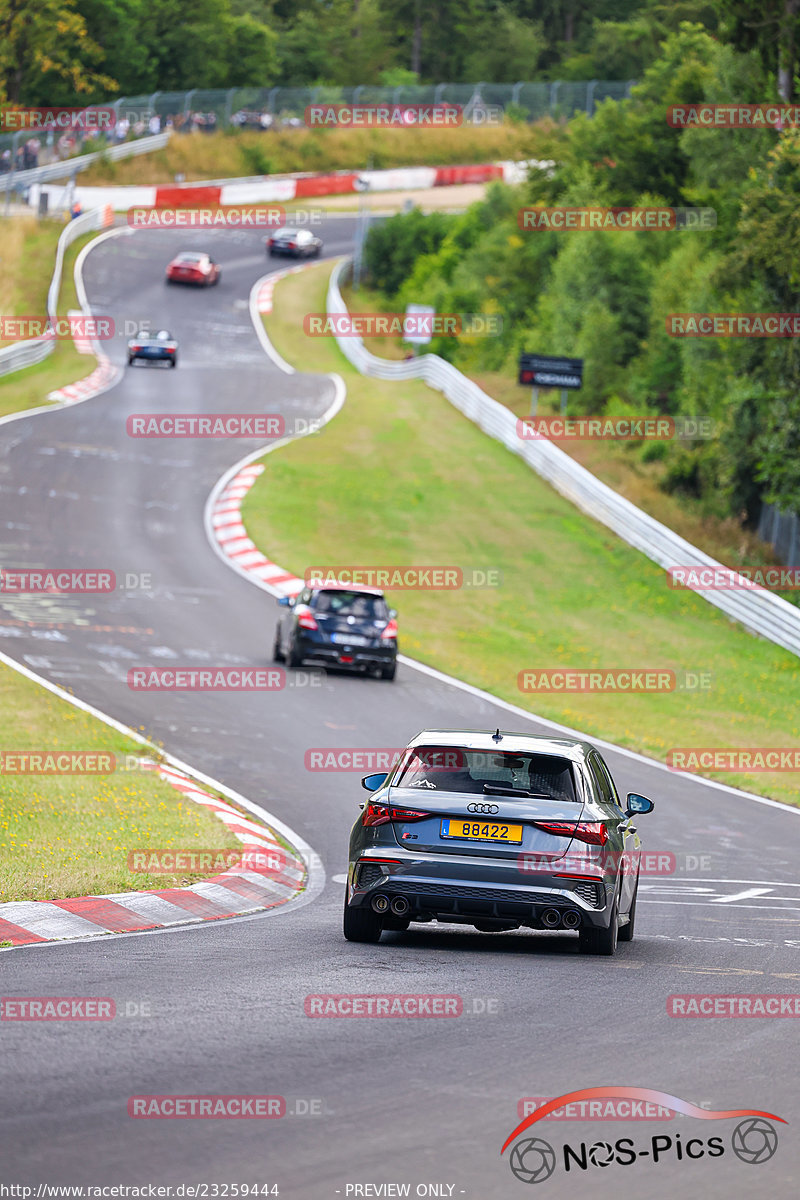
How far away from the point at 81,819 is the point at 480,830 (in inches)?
224

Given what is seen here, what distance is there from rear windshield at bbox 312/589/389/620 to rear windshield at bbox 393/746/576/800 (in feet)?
47.9

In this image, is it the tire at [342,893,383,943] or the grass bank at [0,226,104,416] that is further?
the grass bank at [0,226,104,416]

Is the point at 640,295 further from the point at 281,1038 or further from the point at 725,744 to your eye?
the point at 281,1038

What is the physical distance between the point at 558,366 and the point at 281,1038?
136ft

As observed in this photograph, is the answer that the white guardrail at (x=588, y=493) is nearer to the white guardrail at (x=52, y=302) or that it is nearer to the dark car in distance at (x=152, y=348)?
the dark car in distance at (x=152, y=348)

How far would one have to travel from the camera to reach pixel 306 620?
2436cm

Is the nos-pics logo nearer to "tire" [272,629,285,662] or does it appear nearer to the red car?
"tire" [272,629,285,662]

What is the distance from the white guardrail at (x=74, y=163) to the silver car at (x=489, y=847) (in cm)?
6261

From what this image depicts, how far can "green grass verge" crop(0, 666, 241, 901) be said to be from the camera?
11.6m

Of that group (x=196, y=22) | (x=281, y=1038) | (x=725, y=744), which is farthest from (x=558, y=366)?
(x=196, y=22)

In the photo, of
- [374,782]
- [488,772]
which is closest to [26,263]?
[374,782]

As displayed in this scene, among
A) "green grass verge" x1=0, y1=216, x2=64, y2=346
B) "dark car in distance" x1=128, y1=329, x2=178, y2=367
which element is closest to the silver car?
"dark car in distance" x1=128, y1=329, x2=178, y2=367

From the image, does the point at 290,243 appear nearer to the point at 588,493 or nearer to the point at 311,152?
the point at 311,152

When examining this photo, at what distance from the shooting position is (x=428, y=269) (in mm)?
77000
